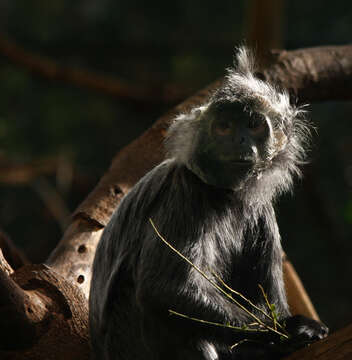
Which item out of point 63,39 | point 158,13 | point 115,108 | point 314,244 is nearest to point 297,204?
point 314,244

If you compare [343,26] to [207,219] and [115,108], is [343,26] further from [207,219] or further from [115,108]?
[207,219]

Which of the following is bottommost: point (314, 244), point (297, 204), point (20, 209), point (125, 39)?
point (314, 244)

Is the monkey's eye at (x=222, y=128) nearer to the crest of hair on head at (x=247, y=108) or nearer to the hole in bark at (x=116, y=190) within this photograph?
the crest of hair on head at (x=247, y=108)

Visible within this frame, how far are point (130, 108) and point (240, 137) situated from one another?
26.8 ft

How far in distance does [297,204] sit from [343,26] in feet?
10.3

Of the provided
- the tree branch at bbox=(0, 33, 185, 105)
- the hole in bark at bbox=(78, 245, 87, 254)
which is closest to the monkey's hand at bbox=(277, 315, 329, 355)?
the hole in bark at bbox=(78, 245, 87, 254)

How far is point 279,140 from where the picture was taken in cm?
390

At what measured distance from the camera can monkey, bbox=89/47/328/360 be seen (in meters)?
3.38

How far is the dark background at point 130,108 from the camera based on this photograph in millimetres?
9508

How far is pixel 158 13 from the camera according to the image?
1307 centimetres

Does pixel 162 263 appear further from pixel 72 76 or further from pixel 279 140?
pixel 72 76

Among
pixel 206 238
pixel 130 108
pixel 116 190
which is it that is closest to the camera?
pixel 206 238

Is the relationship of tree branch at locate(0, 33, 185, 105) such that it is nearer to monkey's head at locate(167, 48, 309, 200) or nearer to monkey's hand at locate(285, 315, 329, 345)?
monkey's head at locate(167, 48, 309, 200)

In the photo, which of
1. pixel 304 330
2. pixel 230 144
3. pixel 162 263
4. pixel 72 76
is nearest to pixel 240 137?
pixel 230 144
